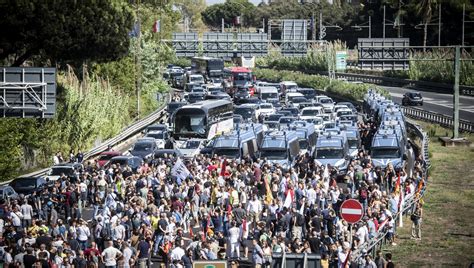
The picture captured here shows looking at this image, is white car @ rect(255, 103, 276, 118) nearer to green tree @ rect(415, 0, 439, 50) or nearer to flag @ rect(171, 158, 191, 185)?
flag @ rect(171, 158, 191, 185)

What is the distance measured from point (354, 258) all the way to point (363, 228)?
247 cm

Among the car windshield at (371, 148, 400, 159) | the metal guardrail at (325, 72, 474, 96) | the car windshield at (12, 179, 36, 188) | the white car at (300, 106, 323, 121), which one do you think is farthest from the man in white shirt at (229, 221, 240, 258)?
the metal guardrail at (325, 72, 474, 96)

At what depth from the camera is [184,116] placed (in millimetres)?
54031

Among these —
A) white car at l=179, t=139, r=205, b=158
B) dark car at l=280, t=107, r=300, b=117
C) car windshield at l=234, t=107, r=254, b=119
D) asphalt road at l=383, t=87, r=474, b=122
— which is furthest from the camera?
asphalt road at l=383, t=87, r=474, b=122

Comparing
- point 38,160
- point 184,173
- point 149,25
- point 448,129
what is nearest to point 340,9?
point 149,25

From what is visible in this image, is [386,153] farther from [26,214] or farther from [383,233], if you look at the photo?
[26,214]

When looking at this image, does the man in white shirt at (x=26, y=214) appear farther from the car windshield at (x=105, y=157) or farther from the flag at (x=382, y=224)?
the car windshield at (x=105, y=157)

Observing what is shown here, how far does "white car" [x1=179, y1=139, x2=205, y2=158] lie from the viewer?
47.0 m

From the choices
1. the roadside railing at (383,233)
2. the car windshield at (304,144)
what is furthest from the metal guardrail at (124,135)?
the roadside railing at (383,233)

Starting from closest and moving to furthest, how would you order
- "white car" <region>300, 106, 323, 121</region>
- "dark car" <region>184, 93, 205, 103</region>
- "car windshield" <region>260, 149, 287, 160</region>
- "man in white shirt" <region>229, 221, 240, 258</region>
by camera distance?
1. "man in white shirt" <region>229, 221, 240, 258</region>
2. "car windshield" <region>260, 149, 287, 160</region>
3. "white car" <region>300, 106, 323, 121</region>
4. "dark car" <region>184, 93, 205, 103</region>

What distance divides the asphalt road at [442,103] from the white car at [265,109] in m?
14.1

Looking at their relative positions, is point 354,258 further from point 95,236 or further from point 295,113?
point 295,113

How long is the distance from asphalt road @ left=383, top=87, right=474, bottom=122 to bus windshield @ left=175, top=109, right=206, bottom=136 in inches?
945

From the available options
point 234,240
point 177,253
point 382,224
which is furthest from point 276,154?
point 177,253
